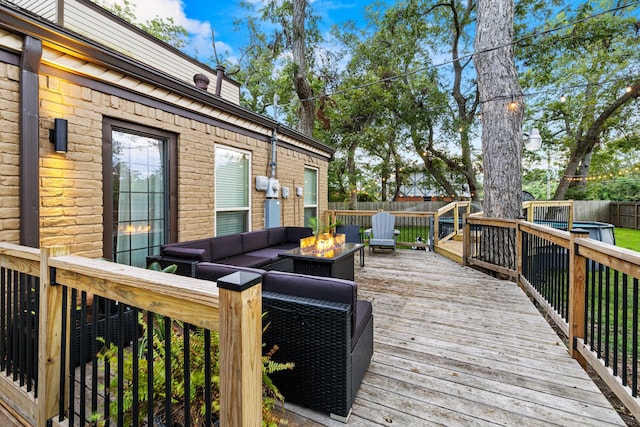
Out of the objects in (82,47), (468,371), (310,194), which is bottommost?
(468,371)

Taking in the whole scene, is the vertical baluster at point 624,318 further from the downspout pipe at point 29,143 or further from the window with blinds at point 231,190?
the window with blinds at point 231,190

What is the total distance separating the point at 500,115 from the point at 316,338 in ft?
16.7

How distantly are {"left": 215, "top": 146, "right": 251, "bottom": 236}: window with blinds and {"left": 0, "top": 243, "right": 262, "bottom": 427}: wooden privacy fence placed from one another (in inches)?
118

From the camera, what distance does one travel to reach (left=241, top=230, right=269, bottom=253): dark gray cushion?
4.84 m

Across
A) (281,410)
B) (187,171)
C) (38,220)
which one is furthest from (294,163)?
(281,410)

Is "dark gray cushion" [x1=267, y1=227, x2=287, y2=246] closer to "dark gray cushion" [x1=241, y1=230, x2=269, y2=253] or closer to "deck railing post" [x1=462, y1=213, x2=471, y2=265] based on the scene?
"dark gray cushion" [x1=241, y1=230, x2=269, y2=253]

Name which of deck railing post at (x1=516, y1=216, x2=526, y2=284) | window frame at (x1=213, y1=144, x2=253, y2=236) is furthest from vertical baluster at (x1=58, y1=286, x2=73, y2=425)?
deck railing post at (x1=516, y1=216, x2=526, y2=284)

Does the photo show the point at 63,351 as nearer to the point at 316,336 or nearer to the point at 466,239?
the point at 316,336

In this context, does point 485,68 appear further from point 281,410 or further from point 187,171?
point 281,410

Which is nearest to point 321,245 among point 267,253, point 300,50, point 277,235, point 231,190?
point 267,253

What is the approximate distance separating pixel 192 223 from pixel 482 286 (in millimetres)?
4472

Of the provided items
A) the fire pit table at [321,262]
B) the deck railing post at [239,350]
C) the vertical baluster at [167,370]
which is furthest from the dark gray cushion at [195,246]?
the deck railing post at [239,350]

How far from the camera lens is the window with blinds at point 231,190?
488cm

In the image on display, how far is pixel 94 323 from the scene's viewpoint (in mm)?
1271
